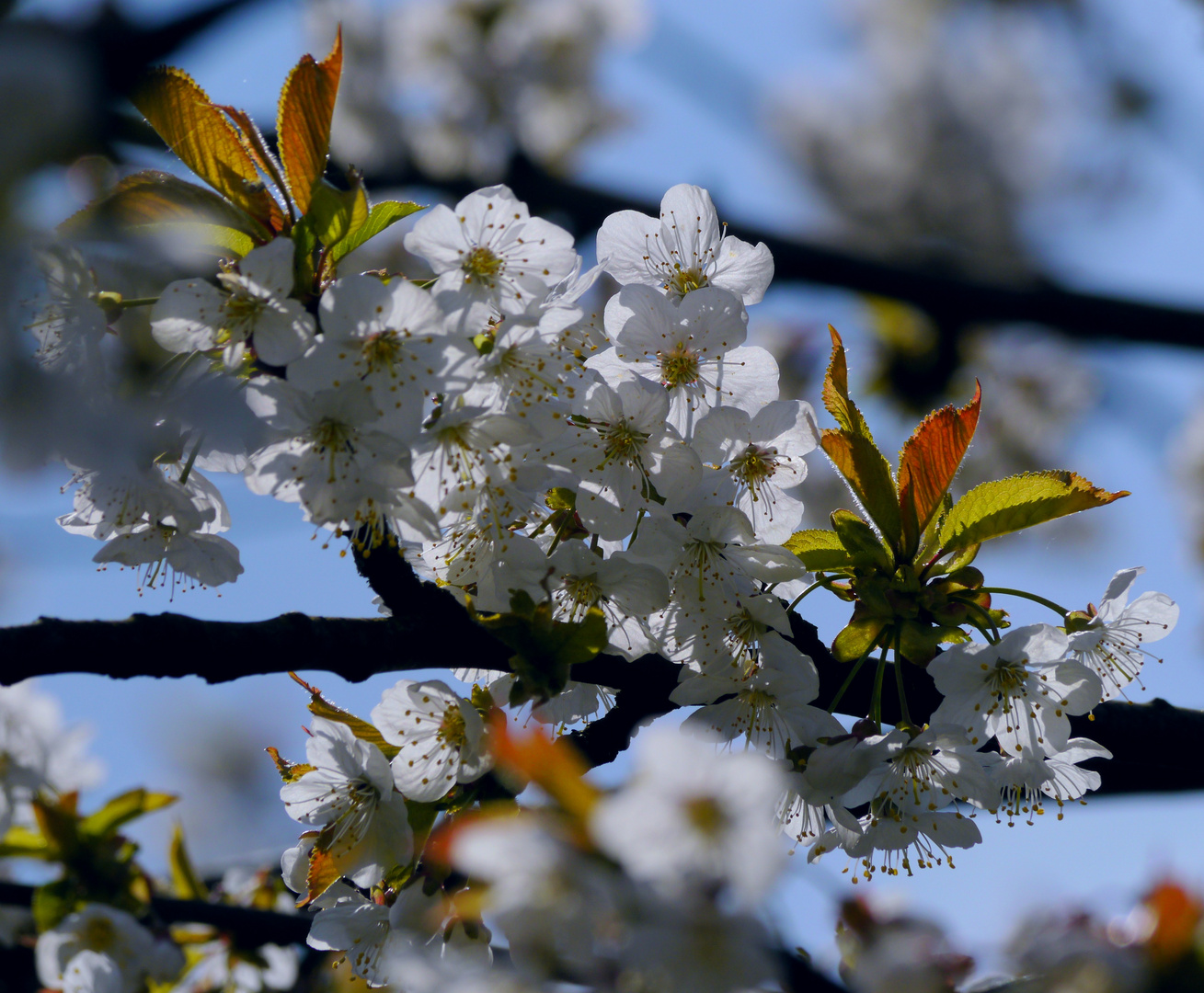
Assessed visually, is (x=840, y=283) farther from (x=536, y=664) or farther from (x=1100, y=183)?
(x=1100, y=183)

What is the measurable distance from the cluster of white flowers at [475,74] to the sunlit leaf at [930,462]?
5500mm

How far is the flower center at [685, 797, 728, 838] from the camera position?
761mm

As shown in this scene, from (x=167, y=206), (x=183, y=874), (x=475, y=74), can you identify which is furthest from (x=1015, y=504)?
(x=475, y=74)

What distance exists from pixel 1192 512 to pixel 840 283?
302 cm

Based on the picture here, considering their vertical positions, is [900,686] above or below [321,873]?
above

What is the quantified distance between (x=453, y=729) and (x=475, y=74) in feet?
21.0

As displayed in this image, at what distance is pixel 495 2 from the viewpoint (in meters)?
6.95

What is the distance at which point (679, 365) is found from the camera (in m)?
1.54

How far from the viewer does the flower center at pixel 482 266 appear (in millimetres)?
1418

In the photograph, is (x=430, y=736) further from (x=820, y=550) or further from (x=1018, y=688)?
(x=1018, y=688)

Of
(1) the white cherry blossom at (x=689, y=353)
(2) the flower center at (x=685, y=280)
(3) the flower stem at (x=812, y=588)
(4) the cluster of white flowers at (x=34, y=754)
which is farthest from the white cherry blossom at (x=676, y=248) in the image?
(4) the cluster of white flowers at (x=34, y=754)

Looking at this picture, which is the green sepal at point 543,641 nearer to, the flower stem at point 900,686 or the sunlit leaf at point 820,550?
the sunlit leaf at point 820,550

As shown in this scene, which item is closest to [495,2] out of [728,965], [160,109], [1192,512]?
[1192,512]

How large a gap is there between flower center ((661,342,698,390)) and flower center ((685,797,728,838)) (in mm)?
863
